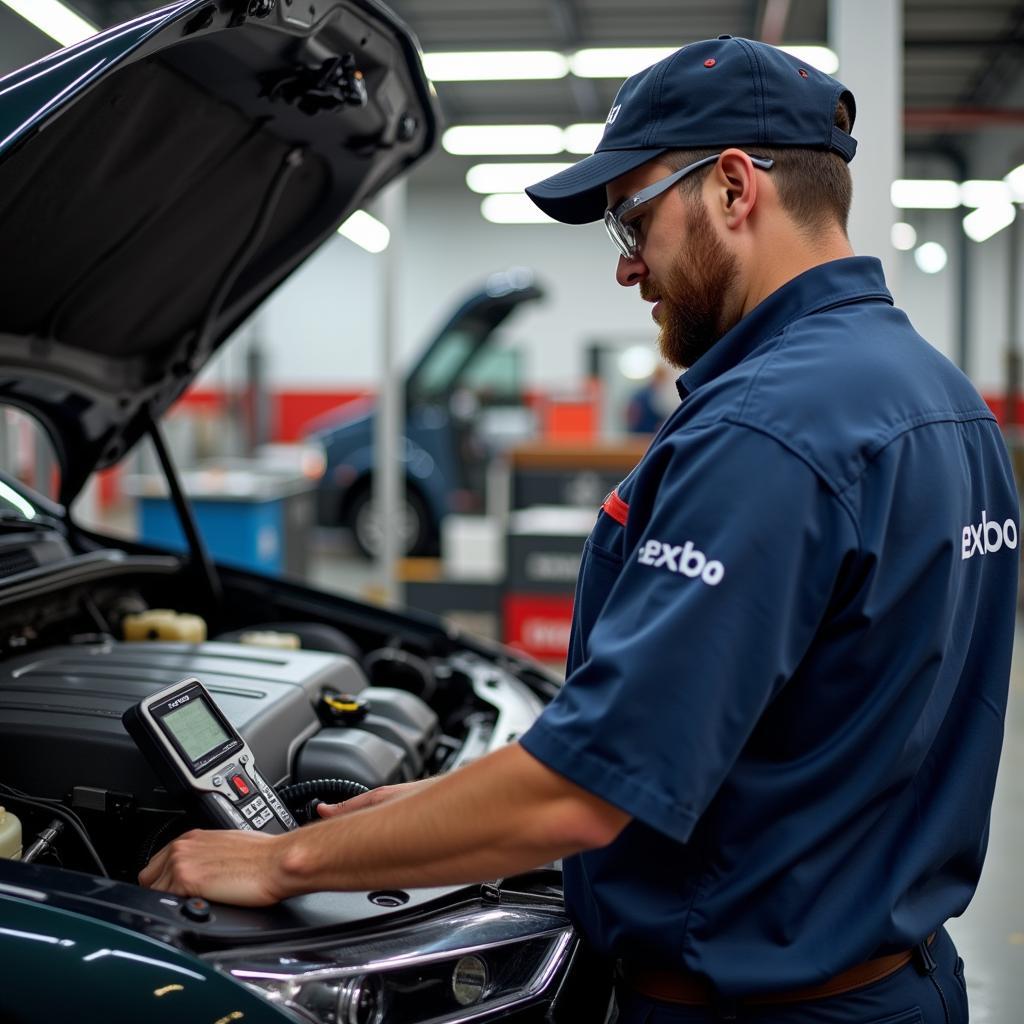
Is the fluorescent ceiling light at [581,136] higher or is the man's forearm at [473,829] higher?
the fluorescent ceiling light at [581,136]

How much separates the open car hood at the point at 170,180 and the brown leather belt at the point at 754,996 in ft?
3.75

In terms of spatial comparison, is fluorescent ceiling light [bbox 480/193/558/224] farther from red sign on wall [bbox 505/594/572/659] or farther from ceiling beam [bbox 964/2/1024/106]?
red sign on wall [bbox 505/594/572/659]

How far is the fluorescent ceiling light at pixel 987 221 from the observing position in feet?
41.1

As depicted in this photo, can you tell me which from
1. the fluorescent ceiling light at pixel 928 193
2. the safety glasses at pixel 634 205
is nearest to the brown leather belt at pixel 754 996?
the safety glasses at pixel 634 205

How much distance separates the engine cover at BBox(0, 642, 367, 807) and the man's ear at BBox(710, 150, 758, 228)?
0.98 m

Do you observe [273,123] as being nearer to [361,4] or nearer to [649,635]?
[361,4]

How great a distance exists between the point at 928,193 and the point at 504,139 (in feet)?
17.4

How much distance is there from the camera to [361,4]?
178 centimetres

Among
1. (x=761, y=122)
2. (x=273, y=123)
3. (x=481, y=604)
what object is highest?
(x=273, y=123)

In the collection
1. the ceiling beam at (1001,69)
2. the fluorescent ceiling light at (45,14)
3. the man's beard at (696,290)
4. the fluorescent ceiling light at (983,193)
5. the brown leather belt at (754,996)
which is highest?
the ceiling beam at (1001,69)

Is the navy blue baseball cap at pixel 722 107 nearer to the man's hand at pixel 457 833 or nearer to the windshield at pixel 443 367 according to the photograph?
the man's hand at pixel 457 833

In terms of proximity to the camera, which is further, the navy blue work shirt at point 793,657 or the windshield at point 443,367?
the windshield at point 443,367

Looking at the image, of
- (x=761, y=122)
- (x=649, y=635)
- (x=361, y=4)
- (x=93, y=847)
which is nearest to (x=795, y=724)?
(x=649, y=635)

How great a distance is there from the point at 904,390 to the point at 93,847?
1.13 metres
